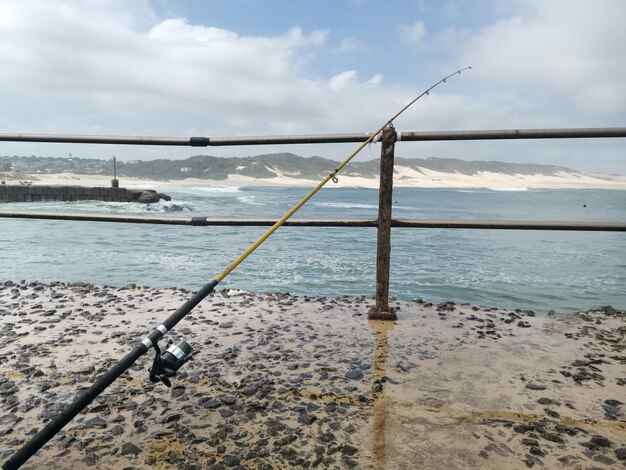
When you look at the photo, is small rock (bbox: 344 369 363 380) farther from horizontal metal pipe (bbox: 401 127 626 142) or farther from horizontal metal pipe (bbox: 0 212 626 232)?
horizontal metal pipe (bbox: 401 127 626 142)

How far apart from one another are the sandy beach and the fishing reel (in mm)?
337

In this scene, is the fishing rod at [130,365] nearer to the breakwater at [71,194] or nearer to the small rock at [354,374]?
the small rock at [354,374]

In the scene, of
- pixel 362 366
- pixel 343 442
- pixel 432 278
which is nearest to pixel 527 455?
pixel 343 442

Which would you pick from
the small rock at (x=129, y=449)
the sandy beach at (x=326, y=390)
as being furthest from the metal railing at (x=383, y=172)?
the small rock at (x=129, y=449)

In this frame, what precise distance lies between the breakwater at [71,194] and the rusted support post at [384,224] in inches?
1424

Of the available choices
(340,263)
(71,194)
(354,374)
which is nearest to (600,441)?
(354,374)

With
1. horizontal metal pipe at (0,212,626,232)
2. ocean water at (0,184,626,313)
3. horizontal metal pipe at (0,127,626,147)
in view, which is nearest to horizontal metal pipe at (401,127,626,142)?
horizontal metal pipe at (0,127,626,147)

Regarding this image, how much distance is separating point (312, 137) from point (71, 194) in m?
41.2

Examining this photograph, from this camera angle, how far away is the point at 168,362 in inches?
57.0

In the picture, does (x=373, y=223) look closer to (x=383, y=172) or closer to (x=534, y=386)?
(x=383, y=172)

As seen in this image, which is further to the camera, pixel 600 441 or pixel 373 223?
pixel 373 223

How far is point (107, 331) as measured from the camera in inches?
112

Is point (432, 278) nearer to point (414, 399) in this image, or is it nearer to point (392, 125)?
point (392, 125)

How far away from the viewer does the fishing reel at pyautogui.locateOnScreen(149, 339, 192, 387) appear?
4.67 feet
